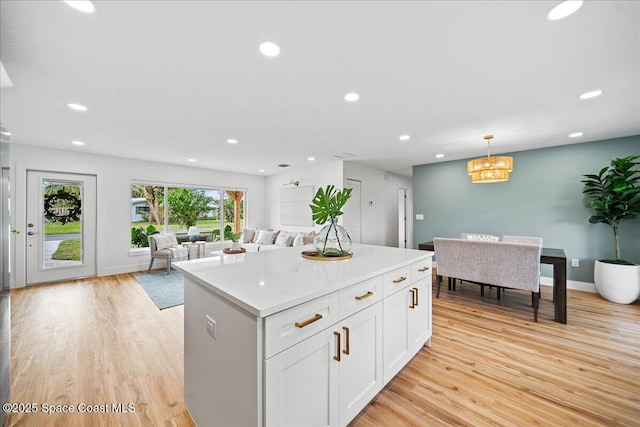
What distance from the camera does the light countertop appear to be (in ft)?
3.43

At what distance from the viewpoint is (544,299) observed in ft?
11.6

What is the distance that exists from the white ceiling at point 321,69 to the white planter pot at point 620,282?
6.11ft

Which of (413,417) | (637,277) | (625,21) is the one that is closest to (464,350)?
(413,417)

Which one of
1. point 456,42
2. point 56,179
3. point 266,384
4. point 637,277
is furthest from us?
point 56,179

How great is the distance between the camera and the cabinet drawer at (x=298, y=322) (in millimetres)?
974

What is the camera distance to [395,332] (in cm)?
176

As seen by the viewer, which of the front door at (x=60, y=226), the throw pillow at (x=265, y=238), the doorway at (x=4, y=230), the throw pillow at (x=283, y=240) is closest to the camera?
the doorway at (x=4, y=230)

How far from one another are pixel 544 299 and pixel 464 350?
2.28 meters

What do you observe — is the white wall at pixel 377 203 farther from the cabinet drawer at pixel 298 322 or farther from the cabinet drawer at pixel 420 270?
the cabinet drawer at pixel 298 322

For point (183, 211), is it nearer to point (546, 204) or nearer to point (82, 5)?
point (82, 5)

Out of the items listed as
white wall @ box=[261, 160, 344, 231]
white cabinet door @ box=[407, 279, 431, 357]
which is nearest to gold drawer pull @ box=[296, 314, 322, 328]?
white cabinet door @ box=[407, 279, 431, 357]

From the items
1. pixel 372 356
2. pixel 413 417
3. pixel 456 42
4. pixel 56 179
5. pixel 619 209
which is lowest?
pixel 413 417

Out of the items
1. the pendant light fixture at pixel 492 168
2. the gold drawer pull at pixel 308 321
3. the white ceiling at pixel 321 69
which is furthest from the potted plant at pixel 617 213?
the gold drawer pull at pixel 308 321

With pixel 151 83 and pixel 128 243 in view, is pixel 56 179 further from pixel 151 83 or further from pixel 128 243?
pixel 151 83
